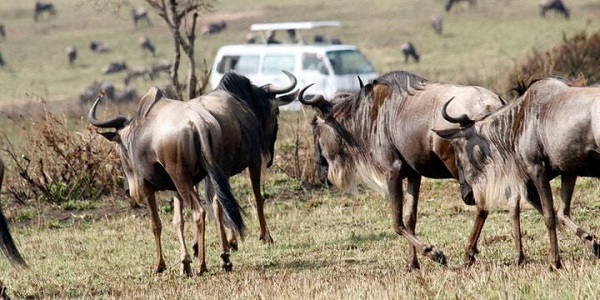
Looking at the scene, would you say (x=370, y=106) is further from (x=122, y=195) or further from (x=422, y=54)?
(x=422, y=54)

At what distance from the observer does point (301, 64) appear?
94.6 feet

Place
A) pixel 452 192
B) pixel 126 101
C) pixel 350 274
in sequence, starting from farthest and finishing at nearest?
pixel 126 101, pixel 452 192, pixel 350 274

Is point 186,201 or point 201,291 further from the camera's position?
point 186,201

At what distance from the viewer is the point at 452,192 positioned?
14.6m

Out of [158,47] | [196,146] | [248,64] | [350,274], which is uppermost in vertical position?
[196,146]

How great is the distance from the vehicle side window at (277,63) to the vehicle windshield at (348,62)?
994mm

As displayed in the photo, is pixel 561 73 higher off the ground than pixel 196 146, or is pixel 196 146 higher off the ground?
pixel 196 146

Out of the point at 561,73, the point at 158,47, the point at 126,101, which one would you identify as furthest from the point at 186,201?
the point at 158,47

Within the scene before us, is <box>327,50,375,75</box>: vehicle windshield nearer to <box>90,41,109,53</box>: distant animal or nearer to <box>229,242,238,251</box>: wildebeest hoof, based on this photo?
<box>229,242,238,251</box>: wildebeest hoof

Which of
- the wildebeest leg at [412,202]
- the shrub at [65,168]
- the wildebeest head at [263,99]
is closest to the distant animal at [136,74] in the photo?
the shrub at [65,168]

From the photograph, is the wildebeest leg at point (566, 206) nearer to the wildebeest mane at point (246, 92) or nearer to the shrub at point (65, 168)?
the wildebeest mane at point (246, 92)

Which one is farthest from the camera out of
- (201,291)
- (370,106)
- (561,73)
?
(561,73)

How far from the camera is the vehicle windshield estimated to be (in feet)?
94.3

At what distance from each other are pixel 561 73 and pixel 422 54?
2469cm
